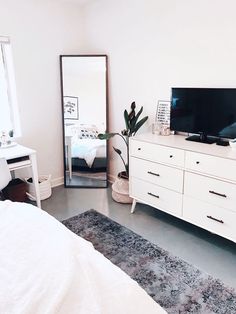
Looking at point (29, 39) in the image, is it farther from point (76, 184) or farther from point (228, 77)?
point (228, 77)

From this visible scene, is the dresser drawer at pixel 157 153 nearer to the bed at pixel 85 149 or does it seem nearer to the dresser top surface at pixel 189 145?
the dresser top surface at pixel 189 145

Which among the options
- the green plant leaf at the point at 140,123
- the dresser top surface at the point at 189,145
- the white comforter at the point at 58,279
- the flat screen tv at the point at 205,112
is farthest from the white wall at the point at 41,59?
the white comforter at the point at 58,279

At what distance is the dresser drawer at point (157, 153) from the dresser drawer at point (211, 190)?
159 millimetres

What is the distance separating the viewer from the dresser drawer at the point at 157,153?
2312mm

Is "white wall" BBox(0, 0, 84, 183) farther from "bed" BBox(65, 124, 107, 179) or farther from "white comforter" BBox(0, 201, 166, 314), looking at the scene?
"white comforter" BBox(0, 201, 166, 314)

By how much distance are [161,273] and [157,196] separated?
77 centimetres

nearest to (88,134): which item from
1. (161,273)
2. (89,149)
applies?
(89,149)

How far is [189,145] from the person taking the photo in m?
2.35

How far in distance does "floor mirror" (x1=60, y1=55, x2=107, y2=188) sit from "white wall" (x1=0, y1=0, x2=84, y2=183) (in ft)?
0.44

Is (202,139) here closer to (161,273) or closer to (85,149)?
(161,273)

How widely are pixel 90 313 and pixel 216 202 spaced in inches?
62.4

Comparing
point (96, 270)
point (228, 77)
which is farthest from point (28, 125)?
point (96, 270)

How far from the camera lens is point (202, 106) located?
2432 mm

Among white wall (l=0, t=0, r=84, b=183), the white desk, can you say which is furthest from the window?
the white desk
